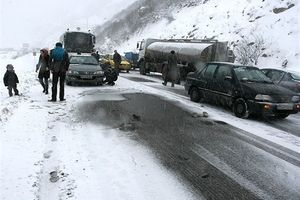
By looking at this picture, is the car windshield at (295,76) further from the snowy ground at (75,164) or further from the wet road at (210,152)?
the snowy ground at (75,164)

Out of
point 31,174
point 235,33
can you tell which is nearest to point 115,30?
point 235,33

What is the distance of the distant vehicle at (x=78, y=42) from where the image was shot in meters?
25.4

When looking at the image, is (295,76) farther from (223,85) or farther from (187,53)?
(187,53)

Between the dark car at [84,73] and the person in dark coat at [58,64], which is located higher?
the person in dark coat at [58,64]

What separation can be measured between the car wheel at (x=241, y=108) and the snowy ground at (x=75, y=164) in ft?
14.1

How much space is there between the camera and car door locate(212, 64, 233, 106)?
38.0ft

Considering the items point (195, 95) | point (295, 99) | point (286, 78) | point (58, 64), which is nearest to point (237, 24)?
point (286, 78)

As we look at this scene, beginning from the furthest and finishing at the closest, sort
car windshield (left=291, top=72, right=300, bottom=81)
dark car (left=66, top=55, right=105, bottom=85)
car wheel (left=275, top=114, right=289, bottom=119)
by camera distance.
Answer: dark car (left=66, top=55, right=105, bottom=85) → car windshield (left=291, top=72, right=300, bottom=81) → car wheel (left=275, top=114, right=289, bottom=119)

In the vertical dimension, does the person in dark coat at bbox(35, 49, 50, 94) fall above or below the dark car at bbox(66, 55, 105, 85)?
above

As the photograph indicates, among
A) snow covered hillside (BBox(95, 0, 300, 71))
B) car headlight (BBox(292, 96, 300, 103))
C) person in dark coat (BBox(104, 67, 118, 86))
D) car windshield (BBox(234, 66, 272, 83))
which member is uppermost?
snow covered hillside (BBox(95, 0, 300, 71))

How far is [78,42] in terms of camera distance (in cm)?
2556

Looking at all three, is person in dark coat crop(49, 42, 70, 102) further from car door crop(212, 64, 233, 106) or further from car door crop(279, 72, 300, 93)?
car door crop(279, 72, 300, 93)

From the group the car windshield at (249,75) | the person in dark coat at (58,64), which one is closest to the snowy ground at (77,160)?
the car windshield at (249,75)

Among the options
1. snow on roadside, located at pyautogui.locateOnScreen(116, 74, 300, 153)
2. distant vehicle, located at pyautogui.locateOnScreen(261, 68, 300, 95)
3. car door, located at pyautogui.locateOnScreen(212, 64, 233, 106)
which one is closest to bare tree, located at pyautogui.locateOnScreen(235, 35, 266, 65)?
distant vehicle, located at pyautogui.locateOnScreen(261, 68, 300, 95)
